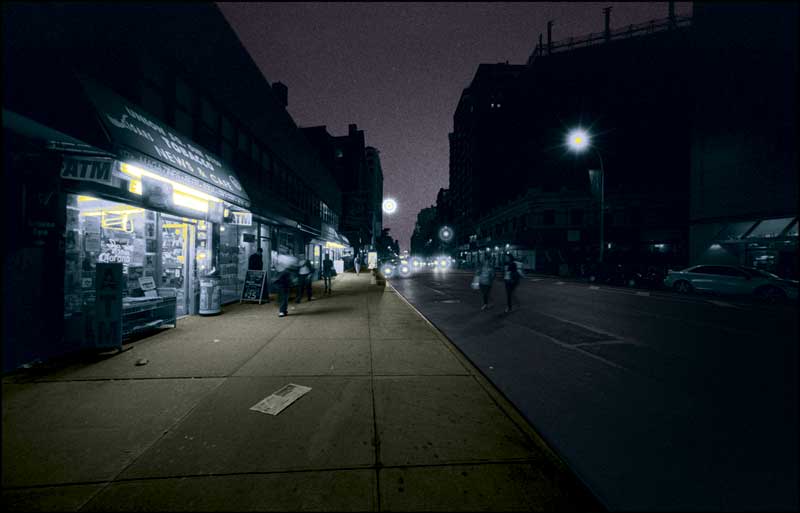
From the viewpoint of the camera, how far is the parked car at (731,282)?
467 inches

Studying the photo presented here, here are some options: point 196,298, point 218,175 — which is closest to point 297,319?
point 196,298

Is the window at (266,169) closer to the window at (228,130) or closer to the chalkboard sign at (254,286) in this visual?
the window at (228,130)

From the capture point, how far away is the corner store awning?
5746mm

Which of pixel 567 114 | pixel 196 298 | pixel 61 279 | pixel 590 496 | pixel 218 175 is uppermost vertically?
pixel 567 114

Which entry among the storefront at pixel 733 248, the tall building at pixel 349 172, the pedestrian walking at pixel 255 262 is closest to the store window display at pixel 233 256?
the pedestrian walking at pixel 255 262

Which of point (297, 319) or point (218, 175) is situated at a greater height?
point (218, 175)

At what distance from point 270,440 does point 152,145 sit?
6.31m

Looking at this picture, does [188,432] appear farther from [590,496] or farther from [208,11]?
[208,11]

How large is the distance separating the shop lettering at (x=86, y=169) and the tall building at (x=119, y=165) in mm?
22

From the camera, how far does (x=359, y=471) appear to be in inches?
115

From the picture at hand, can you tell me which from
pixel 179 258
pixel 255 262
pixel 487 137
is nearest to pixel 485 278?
pixel 255 262

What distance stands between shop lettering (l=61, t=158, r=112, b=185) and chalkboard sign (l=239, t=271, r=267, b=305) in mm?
6490

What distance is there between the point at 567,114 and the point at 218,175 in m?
46.4

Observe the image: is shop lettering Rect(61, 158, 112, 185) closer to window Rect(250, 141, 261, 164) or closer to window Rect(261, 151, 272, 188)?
window Rect(250, 141, 261, 164)
